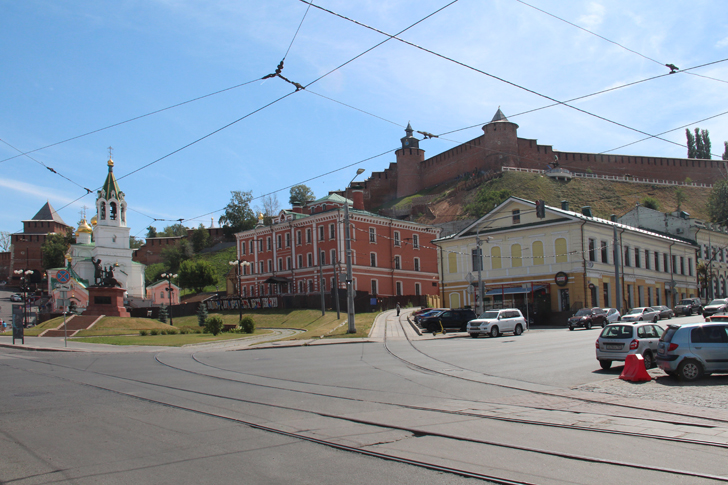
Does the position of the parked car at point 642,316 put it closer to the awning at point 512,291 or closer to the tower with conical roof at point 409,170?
the awning at point 512,291

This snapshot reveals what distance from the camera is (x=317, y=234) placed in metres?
67.1

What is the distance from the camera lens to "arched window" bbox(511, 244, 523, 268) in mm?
51062

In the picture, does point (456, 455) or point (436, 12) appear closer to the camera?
point (456, 455)

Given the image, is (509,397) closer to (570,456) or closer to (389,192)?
(570,456)

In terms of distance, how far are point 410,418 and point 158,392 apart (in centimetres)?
618

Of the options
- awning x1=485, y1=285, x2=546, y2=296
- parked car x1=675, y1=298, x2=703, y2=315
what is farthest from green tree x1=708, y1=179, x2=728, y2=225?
awning x1=485, y1=285, x2=546, y2=296

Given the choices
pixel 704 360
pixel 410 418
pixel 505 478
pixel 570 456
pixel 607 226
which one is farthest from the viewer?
pixel 607 226

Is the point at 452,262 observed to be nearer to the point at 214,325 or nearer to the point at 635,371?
the point at 214,325

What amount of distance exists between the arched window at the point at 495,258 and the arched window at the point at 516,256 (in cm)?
132

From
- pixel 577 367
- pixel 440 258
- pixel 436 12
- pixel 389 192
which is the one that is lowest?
pixel 577 367

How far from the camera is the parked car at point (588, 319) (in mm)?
37625

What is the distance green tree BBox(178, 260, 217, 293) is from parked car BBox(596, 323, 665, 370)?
92.4m

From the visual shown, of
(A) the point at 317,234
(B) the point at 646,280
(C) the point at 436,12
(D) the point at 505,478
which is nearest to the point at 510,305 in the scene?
(B) the point at 646,280

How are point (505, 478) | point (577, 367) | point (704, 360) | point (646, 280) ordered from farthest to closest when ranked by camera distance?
point (646, 280)
point (577, 367)
point (704, 360)
point (505, 478)
